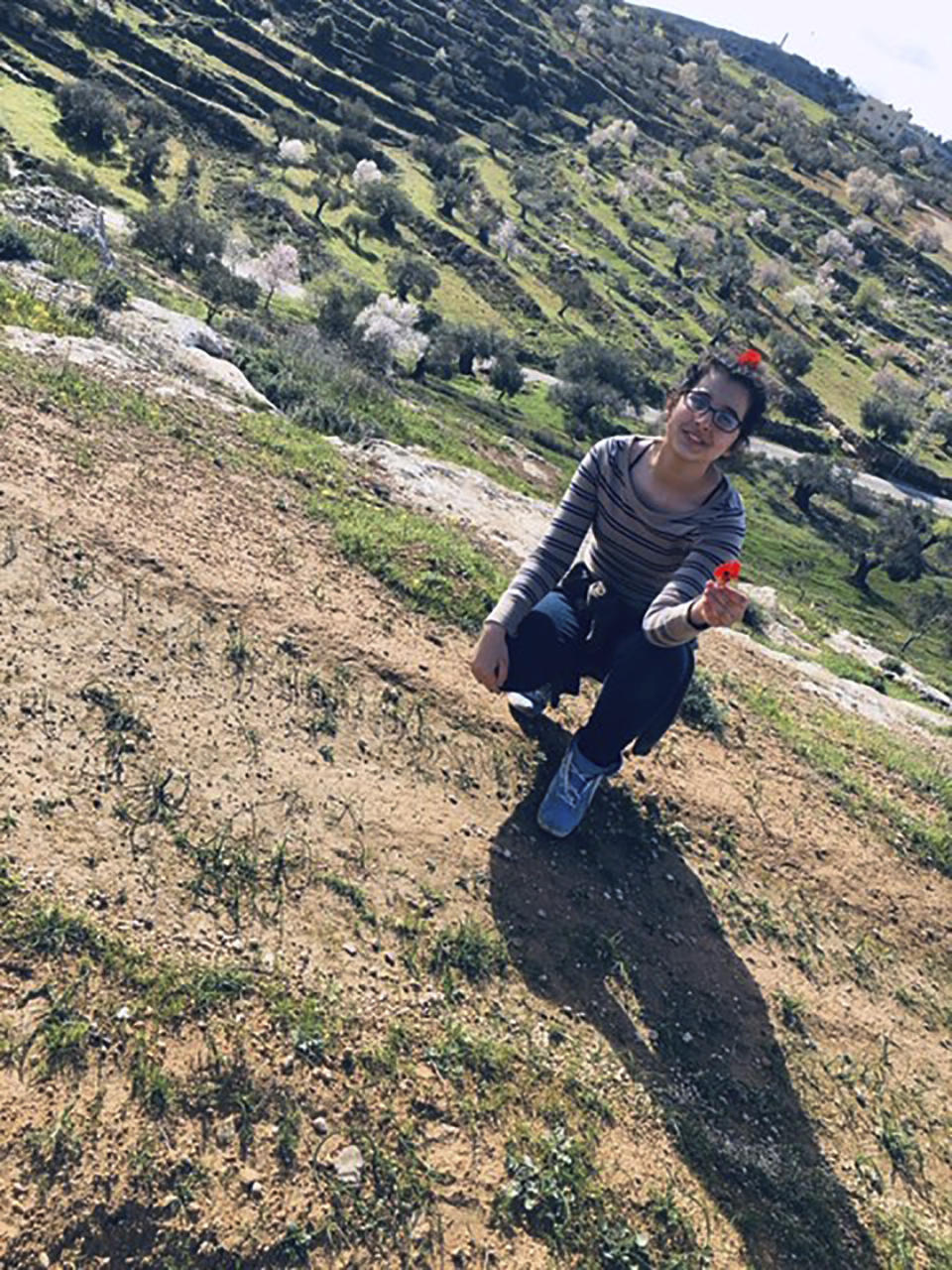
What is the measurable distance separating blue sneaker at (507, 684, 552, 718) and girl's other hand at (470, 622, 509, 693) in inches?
61.9

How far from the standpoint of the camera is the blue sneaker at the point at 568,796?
664 cm

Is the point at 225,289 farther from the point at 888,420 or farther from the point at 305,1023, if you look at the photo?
the point at 888,420

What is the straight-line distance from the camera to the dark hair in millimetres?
5738

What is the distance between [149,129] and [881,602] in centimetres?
7228

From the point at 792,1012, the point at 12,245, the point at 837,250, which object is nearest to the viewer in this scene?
the point at 792,1012

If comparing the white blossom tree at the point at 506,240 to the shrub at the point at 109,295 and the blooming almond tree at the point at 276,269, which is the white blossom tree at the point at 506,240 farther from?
the shrub at the point at 109,295

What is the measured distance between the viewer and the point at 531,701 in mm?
7824

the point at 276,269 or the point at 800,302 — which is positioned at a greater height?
the point at 800,302

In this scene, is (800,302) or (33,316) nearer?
(33,316)

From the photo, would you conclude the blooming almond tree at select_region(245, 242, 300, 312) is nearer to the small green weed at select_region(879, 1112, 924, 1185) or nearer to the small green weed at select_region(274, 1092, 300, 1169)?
the small green weed at select_region(274, 1092, 300, 1169)

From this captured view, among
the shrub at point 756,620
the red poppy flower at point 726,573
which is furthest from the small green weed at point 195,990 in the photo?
the shrub at point 756,620

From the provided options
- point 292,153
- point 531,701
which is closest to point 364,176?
point 292,153

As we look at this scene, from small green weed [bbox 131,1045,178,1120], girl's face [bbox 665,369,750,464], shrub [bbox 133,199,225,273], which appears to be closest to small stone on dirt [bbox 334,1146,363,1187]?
small green weed [bbox 131,1045,178,1120]

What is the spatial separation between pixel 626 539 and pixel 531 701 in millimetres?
1973
